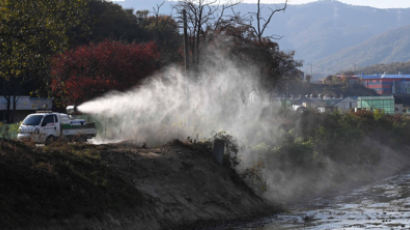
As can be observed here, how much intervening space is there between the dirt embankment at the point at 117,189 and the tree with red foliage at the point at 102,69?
23.5 meters

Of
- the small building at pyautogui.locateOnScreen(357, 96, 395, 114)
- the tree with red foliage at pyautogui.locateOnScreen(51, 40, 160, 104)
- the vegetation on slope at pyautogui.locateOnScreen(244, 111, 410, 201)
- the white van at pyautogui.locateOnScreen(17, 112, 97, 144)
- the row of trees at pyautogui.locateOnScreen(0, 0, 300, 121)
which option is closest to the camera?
the row of trees at pyautogui.locateOnScreen(0, 0, 300, 121)

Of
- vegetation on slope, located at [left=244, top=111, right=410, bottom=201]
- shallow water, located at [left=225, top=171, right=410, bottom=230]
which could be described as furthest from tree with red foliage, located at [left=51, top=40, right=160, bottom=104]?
shallow water, located at [left=225, top=171, right=410, bottom=230]

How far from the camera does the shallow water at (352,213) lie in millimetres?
21609

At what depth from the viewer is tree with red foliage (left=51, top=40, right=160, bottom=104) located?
4800cm

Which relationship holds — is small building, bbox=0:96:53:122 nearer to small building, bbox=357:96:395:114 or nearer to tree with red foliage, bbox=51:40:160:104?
tree with red foliage, bbox=51:40:160:104

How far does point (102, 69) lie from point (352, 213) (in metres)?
30.1

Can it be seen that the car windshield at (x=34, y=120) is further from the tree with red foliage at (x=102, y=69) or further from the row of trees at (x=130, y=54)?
the tree with red foliage at (x=102, y=69)

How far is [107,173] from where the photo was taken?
2023 centimetres

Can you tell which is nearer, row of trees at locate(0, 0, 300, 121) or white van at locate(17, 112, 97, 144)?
row of trees at locate(0, 0, 300, 121)

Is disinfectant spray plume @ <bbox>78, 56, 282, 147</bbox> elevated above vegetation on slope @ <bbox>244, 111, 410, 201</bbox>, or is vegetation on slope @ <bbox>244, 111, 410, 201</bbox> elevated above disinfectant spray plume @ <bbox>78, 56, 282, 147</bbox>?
disinfectant spray plume @ <bbox>78, 56, 282, 147</bbox>

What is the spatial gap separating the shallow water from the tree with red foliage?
76.5ft

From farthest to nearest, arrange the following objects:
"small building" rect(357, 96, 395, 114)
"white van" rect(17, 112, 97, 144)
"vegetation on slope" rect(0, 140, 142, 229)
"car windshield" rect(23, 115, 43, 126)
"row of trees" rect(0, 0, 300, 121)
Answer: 1. "small building" rect(357, 96, 395, 114)
2. "car windshield" rect(23, 115, 43, 126)
3. "white van" rect(17, 112, 97, 144)
4. "row of trees" rect(0, 0, 300, 121)
5. "vegetation on slope" rect(0, 140, 142, 229)

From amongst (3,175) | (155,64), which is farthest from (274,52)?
(3,175)

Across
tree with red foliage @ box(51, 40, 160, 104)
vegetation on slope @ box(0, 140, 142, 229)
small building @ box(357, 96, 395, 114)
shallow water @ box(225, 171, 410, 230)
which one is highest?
tree with red foliage @ box(51, 40, 160, 104)
